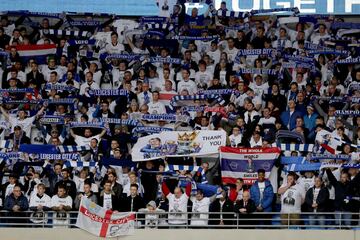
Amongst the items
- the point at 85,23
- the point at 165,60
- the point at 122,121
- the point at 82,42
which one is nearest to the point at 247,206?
the point at 122,121

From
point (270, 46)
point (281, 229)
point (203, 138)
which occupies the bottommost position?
point (281, 229)

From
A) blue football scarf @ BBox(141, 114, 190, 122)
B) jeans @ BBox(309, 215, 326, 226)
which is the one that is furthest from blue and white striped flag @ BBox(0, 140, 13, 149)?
jeans @ BBox(309, 215, 326, 226)

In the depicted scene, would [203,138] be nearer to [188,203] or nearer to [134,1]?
[188,203]

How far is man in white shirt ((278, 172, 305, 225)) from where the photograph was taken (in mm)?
25703

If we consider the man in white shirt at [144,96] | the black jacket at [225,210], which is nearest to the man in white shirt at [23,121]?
the man in white shirt at [144,96]

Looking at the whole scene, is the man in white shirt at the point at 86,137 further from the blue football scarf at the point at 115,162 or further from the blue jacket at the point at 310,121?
the blue jacket at the point at 310,121

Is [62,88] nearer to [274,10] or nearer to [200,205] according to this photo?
[200,205]

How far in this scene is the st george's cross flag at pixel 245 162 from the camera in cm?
2670

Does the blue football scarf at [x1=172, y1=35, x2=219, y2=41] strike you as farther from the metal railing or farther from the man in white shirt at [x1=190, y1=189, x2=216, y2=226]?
the man in white shirt at [x1=190, y1=189, x2=216, y2=226]

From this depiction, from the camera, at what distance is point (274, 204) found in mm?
26031

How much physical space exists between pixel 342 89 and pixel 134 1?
6.94m

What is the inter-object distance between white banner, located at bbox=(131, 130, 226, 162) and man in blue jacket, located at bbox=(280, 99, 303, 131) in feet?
4.97

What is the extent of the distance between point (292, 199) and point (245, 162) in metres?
1.68

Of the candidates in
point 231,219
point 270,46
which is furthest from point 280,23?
point 231,219
